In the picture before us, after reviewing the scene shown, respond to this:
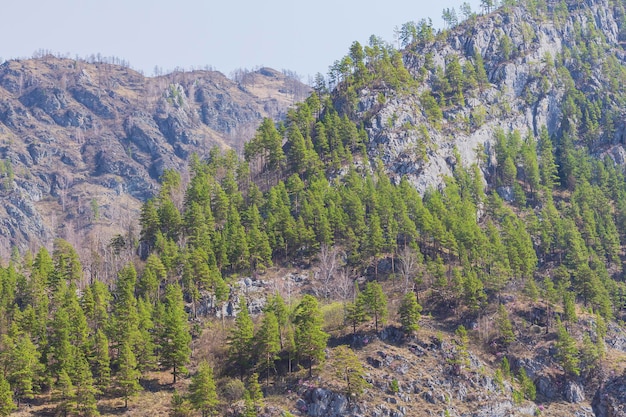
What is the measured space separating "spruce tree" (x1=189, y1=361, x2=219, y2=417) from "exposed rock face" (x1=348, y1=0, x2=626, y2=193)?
211 feet

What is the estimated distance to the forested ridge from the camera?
66875 millimetres

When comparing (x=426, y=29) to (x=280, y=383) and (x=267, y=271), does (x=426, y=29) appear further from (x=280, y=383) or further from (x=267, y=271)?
(x=280, y=383)

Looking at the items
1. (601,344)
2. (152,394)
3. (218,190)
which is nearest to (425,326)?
(601,344)

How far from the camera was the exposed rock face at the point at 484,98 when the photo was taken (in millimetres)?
122250

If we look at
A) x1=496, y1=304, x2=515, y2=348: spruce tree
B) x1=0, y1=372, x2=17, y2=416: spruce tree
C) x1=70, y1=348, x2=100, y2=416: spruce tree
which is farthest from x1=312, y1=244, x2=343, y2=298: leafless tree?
x1=0, y1=372, x2=17, y2=416: spruce tree

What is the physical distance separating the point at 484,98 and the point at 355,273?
71959 mm

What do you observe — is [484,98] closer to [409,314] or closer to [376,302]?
[409,314]

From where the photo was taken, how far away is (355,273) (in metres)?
89.9

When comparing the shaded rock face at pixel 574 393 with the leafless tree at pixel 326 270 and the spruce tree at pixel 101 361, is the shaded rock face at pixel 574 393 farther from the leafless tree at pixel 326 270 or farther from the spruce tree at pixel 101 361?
the spruce tree at pixel 101 361

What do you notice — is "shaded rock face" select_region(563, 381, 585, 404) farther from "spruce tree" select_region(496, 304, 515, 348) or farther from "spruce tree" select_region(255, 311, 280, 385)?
"spruce tree" select_region(255, 311, 280, 385)

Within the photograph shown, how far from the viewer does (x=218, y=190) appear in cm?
10288

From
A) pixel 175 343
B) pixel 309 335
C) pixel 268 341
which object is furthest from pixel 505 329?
pixel 175 343

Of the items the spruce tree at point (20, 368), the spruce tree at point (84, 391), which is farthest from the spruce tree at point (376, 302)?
the spruce tree at point (20, 368)

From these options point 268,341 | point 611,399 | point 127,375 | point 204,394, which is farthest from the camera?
point 611,399
